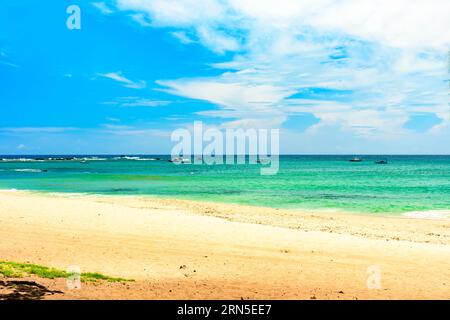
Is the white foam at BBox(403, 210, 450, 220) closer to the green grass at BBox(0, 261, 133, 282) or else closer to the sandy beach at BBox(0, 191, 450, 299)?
the sandy beach at BBox(0, 191, 450, 299)

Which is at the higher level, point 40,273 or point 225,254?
point 40,273

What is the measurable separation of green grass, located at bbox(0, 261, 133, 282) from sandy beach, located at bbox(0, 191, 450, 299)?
1.57 ft

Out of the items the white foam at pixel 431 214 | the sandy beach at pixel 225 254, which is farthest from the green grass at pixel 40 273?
the white foam at pixel 431 214

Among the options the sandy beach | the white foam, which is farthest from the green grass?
the white foam

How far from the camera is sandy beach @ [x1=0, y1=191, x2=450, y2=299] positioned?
9484 mm

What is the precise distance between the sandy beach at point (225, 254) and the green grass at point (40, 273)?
479 millimetres

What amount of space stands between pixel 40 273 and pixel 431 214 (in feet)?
82.9

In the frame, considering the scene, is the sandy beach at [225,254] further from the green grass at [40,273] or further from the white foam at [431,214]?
the white foam at [431,214]

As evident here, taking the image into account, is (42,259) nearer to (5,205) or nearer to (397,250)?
(397,250)

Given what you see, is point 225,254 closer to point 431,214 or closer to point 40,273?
point 40,273

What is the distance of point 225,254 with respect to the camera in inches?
528

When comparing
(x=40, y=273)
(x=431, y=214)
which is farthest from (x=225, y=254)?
(x=431, y=214)
